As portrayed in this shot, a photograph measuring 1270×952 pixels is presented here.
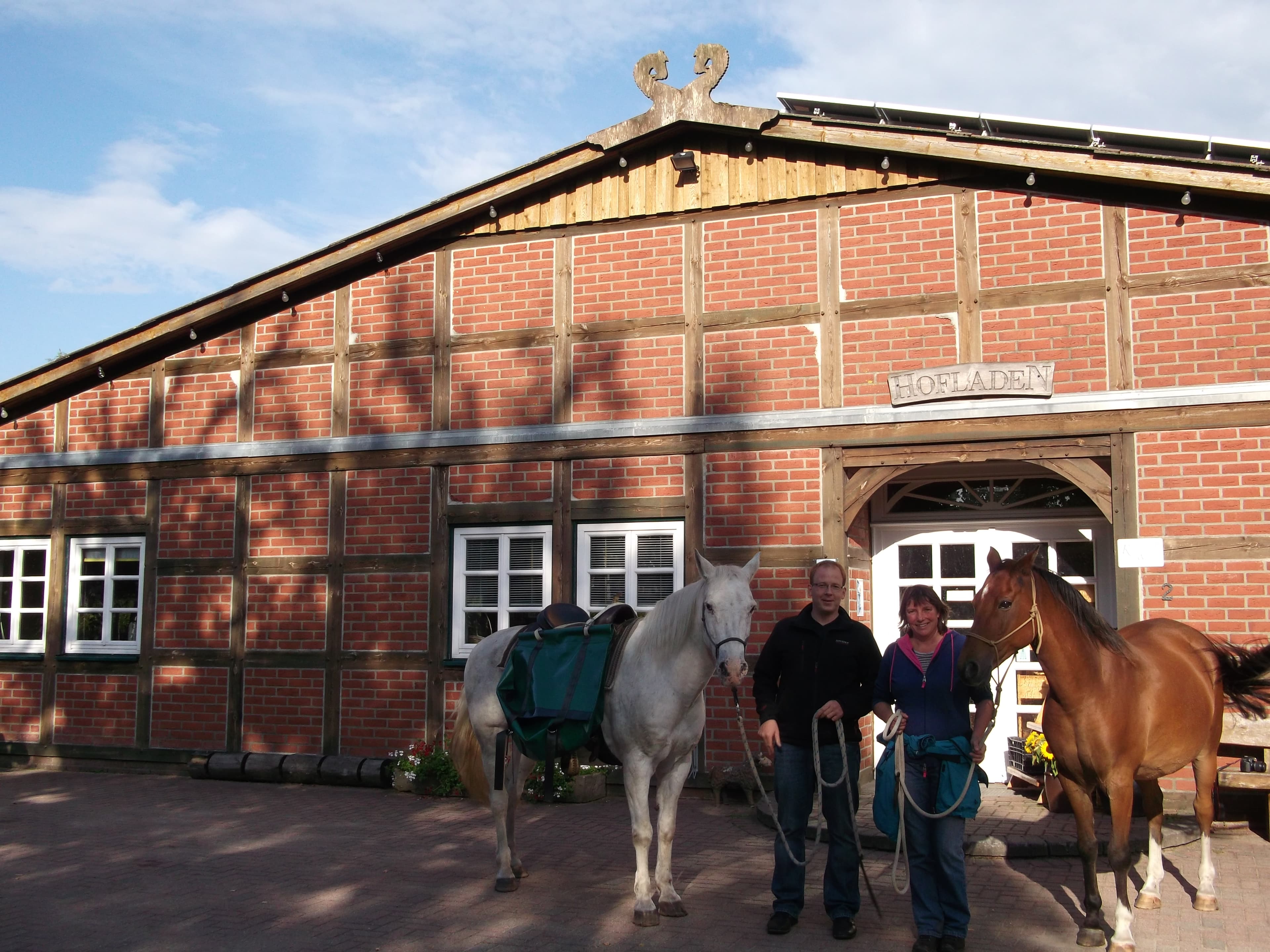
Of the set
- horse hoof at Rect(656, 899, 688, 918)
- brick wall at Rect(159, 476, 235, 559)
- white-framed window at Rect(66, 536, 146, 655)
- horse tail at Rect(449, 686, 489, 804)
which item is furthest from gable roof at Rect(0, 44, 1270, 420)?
horse hoof at Rect(656, 899, 688, 918)

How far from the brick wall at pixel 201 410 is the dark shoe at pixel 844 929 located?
8.21 metres

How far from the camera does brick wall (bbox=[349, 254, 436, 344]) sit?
1070 cm

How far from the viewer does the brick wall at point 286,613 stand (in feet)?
34.9

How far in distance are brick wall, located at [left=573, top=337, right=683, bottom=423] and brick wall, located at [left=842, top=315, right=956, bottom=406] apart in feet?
4.86

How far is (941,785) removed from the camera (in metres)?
4.95

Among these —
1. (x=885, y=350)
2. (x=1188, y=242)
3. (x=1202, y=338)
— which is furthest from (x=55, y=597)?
(x=1188, y=242)

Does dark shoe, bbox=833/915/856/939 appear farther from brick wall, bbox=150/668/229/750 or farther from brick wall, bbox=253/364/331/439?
brick wall, bbox=150/668/229/750

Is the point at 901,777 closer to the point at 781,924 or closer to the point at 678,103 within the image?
the point at 781,924

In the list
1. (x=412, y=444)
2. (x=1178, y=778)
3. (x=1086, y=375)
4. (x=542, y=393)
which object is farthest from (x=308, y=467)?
(x=1178, y=778)

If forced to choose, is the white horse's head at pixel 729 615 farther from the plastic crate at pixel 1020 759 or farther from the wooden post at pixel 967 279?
the plastic crate at pixel 1020 759

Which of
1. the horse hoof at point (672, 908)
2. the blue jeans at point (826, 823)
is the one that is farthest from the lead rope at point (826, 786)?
the horse hoof at point (672, 908)

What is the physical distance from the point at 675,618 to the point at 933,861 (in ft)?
5.51

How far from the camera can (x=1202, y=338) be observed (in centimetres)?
813

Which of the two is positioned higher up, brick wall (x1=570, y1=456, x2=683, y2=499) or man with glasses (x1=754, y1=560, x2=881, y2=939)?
brick wall (x1=570, y1=456, x2=683, y2=499)
